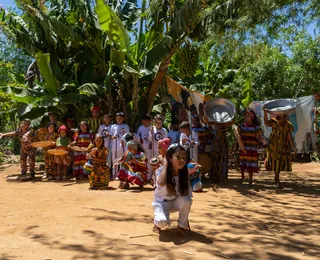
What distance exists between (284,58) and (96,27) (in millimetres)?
8883

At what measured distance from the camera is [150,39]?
33.0 ft

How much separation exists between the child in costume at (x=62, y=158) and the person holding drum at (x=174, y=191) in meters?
5.10

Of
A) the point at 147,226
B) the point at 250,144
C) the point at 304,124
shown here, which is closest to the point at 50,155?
the point at 250,144

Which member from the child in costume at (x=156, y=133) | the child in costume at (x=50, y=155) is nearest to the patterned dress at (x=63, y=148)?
the child in costume at (x=50, y=155)

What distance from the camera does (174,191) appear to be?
3957 millimetres

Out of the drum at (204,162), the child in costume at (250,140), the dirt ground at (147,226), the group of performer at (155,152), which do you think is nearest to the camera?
the dirt ground at (147,226)

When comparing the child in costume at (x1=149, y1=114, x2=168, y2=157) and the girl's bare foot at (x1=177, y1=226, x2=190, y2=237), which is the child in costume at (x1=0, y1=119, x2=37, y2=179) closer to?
the child in costume at (x1=149, y1=114, x2=168, y2=157)

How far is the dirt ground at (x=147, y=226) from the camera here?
3.38 metres

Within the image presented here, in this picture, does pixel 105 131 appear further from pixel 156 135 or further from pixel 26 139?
pixel 26 139

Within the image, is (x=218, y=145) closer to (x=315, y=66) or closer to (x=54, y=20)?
(x=54, y=20)

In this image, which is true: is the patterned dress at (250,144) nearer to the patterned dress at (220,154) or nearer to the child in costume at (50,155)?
the patterned dress at (220,154)

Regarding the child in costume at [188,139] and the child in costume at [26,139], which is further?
the child in costume at [26,139]

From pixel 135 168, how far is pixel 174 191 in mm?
3294

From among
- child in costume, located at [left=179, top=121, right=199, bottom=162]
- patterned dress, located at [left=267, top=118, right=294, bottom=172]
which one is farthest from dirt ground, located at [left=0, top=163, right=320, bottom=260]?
child in costume, located at [left=179, top=121, right=199, bottom=162]
